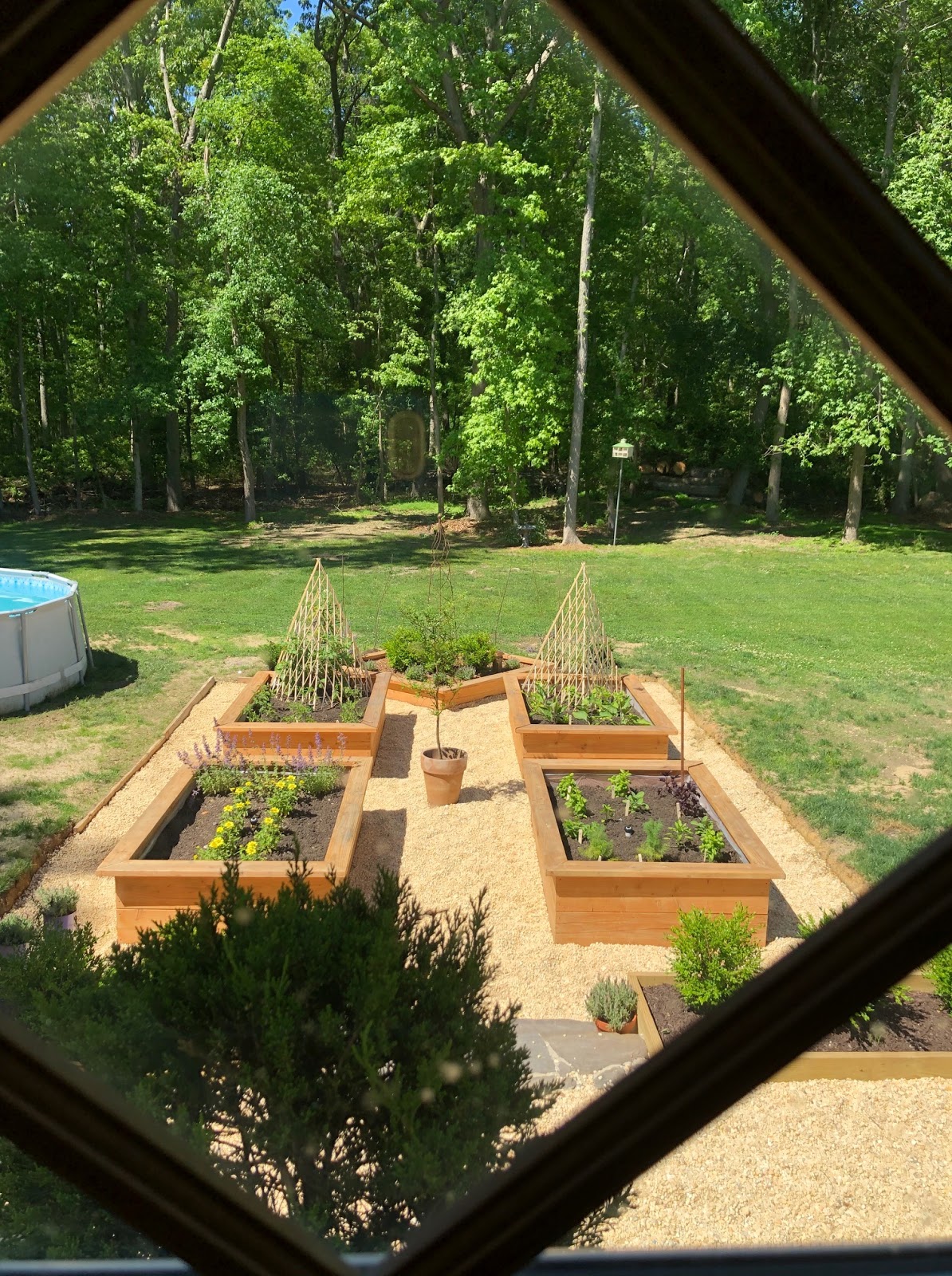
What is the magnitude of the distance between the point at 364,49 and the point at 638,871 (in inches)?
62.2

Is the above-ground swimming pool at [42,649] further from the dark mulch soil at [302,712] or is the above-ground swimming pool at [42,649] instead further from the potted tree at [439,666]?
the potted tree at [439,666]

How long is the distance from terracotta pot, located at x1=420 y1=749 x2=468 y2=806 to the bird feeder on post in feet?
10.8

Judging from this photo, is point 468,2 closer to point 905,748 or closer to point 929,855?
point 929,855

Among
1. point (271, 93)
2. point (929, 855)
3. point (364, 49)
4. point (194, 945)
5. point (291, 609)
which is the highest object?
point (271, 93)

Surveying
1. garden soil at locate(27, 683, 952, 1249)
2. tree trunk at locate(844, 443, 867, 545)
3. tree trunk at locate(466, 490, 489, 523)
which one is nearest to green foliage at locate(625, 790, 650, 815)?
garden soil at locate(27, 683, 952, 1249)

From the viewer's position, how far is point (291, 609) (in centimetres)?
466

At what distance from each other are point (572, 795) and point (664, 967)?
2.27ft

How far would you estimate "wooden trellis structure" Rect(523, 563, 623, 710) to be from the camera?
3.55 m

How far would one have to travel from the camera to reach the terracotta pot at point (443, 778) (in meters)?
2.69

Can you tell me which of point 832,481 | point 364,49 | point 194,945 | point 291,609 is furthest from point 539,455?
point 194,945

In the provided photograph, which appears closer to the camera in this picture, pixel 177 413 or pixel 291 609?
pixel 177 413

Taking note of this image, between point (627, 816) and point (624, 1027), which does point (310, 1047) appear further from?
point (627, 816)

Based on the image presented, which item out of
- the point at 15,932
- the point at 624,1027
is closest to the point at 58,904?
the point at 15,932

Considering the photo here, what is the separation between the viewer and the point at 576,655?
3.62m
